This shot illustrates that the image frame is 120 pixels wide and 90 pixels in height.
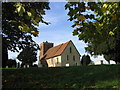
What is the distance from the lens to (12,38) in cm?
954

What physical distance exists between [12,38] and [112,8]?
6057 millimetres

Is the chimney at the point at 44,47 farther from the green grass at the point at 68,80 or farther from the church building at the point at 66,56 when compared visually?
the green grass at the point at 68,80

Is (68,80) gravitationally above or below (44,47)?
below

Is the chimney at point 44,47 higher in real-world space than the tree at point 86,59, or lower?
higher

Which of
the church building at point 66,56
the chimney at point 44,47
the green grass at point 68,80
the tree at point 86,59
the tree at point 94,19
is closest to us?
the tree at point 94,19

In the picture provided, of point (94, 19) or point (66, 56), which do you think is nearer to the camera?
point (94, 19)

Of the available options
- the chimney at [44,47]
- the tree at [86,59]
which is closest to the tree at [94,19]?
the tree at [86,59]

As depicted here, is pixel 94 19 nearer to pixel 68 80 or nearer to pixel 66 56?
pixel 68 80

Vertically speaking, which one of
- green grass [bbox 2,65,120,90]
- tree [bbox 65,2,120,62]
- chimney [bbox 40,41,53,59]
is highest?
chimney [bbox 40,41,53,59]

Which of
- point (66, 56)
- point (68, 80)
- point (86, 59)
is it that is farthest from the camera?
point (66, 56)

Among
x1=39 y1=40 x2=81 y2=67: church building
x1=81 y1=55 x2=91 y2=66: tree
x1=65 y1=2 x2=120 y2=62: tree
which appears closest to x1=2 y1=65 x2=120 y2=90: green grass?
x1=65 y1=2 x2=120 y2=62: tree

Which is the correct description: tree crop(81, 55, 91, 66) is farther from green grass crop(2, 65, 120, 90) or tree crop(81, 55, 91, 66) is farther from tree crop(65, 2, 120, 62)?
tree crop(65, 2, 120, 62)

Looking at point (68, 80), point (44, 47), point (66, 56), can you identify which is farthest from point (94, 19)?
point (44, 47)

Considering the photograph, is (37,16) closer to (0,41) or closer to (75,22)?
(75,22)
